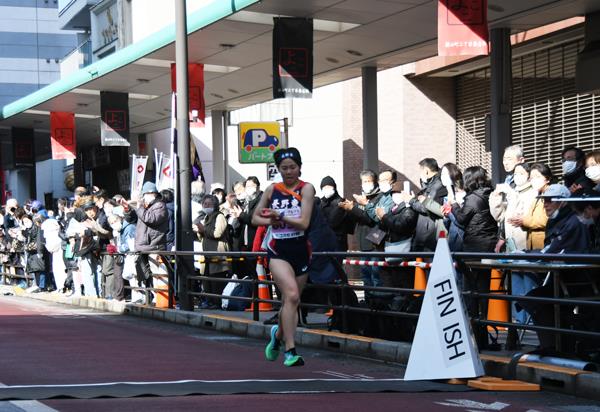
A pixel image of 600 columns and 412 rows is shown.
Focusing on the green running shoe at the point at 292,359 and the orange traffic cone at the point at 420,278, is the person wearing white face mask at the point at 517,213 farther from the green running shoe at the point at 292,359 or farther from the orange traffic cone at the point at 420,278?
the green running shoe at the point at 292,359

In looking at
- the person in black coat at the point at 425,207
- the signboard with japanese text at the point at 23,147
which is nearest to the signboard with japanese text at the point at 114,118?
the signboard with japanese text at the point at 23,147

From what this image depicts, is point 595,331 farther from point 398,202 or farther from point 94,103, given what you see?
point 94,103

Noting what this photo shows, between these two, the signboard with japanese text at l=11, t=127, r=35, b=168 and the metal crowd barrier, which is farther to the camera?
the signboard with japanese text at l=11, t=127, r=35, b=168

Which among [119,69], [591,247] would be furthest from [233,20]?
[591,247]

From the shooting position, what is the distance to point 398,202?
1411 cm

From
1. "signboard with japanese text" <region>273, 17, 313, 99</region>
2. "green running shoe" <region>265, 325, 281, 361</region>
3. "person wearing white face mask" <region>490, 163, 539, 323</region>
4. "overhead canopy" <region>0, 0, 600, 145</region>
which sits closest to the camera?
"green running shoe" <region>265, 325, 281, 361</region>

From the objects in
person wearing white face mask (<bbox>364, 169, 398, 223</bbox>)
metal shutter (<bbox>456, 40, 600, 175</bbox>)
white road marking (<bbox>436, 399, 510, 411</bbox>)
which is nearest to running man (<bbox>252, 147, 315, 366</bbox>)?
white road marking (<bbox>436, 399, 510, 411</bbox>)

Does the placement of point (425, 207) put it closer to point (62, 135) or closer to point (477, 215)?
point (477, 215)

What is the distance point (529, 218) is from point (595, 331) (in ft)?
8.51

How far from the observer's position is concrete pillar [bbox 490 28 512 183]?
2012cm

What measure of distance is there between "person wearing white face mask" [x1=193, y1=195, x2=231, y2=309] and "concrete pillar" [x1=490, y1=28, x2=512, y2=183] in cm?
507

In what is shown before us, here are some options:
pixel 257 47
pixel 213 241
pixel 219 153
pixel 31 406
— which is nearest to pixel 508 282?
pixel 31 406

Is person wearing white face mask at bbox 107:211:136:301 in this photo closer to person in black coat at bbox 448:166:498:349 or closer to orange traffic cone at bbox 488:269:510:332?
person in black coat at bbox 448:166:498:349

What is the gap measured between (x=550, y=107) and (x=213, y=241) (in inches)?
342
